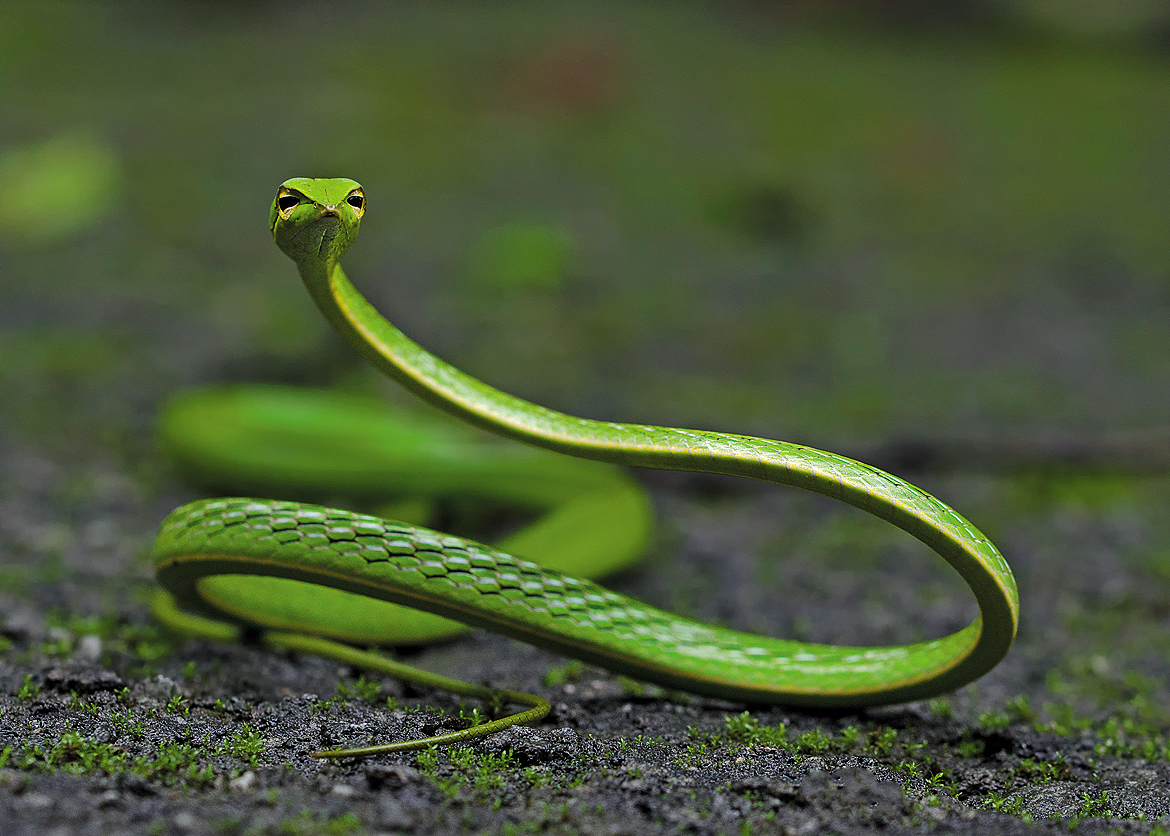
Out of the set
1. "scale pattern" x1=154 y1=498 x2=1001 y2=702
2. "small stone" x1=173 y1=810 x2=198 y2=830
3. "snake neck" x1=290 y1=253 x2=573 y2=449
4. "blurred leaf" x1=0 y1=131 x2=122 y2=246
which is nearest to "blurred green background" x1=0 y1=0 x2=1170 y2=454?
"blurred leaf" x1=0 y1=131 x2=122 y2=246

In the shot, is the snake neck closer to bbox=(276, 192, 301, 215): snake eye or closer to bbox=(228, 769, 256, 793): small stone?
bbox=(276, 192, 301, 215): snake eye

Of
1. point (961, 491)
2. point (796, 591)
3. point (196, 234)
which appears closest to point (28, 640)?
point (796, 591)

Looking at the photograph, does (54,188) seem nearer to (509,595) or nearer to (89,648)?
(89,648)

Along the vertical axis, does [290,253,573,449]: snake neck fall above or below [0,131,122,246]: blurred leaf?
below

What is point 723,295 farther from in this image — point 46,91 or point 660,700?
point 46,91

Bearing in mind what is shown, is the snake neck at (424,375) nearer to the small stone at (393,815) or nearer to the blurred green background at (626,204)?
the small stone at (393,815)

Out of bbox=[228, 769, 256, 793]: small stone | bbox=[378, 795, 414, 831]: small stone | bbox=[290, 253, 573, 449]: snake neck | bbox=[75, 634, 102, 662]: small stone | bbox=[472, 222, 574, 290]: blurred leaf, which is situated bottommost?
bbox=[75, 634, 102, 662]: small stone

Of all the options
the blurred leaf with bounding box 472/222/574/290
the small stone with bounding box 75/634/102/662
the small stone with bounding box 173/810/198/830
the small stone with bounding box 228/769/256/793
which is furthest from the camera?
the blurred leaf with bounding box 472/222/574/290

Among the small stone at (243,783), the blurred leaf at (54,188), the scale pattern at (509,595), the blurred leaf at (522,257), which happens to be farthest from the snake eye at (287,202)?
the blurred leaf at (54,188)
